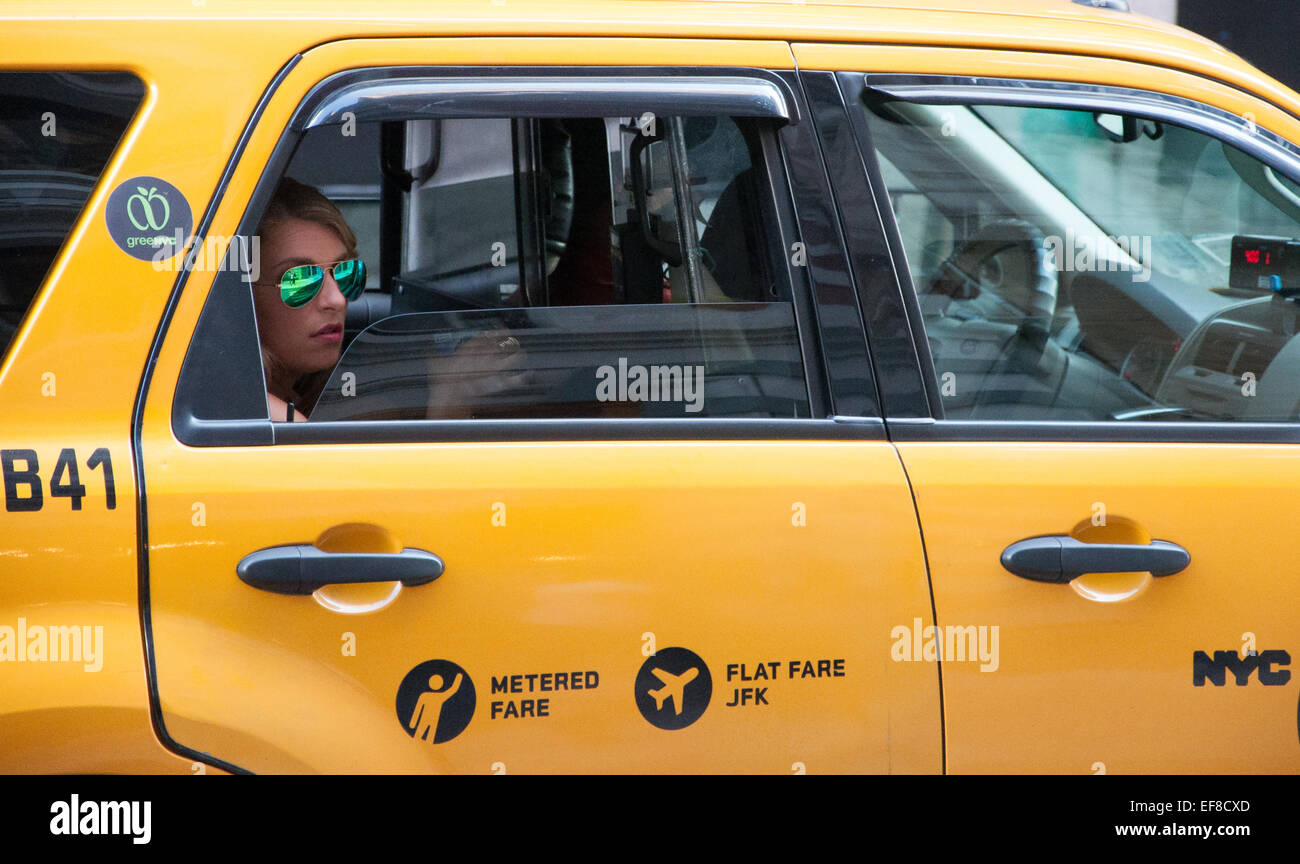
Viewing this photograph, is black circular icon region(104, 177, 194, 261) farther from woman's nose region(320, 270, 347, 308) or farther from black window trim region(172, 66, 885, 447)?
woman's nose region(320, 270, 347, 308)

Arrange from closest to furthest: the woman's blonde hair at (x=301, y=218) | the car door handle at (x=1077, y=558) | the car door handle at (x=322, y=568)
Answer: the car door handle at (x=322, y=568), the car door handle at (x=1077, y=558), the woman's blonde hair at (x=301, y=218)

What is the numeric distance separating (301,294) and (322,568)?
57 cm

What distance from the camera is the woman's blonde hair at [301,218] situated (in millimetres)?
1844

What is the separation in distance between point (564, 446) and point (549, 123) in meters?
0.86

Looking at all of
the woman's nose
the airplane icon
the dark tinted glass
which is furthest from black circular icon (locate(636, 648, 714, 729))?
the woman's nose

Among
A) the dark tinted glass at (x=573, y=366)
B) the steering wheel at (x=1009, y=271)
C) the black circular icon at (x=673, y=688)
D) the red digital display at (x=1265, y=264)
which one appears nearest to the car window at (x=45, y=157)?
the dark tinted glass at (x=573, y=366)

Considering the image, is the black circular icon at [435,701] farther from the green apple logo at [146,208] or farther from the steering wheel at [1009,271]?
the steering wheel at [1009,271]

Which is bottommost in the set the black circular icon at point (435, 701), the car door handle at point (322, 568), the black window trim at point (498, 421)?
the black circular icon at point (435, 701)

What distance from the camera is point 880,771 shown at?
1739mm

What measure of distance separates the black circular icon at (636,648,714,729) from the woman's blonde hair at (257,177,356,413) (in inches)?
26.1

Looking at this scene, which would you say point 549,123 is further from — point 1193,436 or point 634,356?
point 1193,436

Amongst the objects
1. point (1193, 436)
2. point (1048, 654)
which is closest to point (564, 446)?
point (1048, 654)

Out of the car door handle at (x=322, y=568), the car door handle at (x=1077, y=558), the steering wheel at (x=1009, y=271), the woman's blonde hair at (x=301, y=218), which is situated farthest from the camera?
the steering wheel at (x=1009, y=271)

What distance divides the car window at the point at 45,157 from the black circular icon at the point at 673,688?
989 mm
